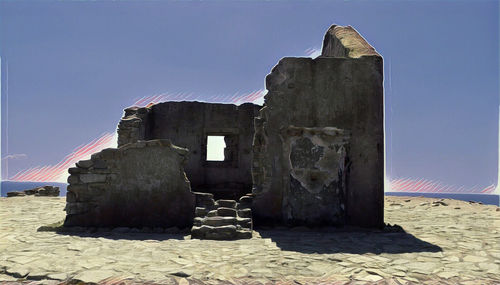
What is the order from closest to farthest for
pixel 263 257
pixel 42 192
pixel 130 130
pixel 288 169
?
pixel 263 257 < pixel 288 169 < pixel 130 130 < pixel 42 192

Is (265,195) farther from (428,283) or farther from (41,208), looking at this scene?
(41,208)

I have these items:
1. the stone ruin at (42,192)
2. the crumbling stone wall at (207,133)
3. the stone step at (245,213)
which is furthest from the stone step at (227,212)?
the stone ruin at (42,192)


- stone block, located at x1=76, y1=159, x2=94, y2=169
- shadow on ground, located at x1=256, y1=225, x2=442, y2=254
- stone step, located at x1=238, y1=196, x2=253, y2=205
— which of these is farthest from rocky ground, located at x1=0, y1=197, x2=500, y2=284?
stone block, located at x1=76, y1=159, x2=94, y2=169

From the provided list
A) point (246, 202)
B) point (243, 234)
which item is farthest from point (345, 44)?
point (243, 234)

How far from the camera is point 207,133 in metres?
13.3

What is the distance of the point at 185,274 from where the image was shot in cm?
430

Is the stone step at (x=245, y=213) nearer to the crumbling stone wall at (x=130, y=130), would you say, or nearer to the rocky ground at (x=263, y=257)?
the rocky ground at (x=263, y=257)

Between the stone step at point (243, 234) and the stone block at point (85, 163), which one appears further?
the stone block at point (85, 163)

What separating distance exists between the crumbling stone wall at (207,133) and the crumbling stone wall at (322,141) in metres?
4.78

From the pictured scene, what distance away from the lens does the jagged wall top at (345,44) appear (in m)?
8.81

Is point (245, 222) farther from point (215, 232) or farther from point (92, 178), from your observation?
point (92, 178)

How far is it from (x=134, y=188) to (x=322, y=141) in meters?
3.91

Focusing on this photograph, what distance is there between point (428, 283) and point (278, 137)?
177 inches

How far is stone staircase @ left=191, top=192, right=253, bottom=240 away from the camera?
6832 millimetres
